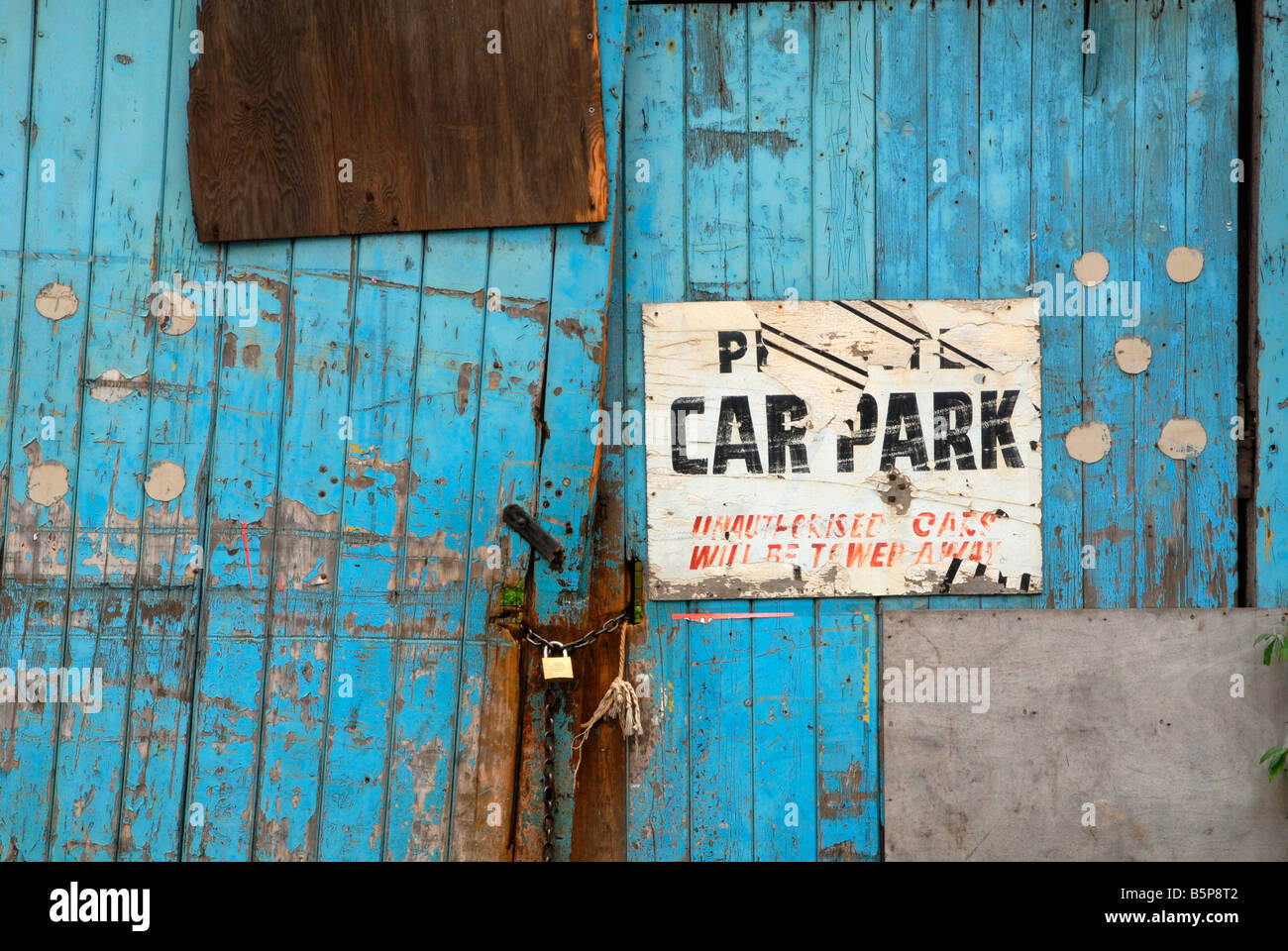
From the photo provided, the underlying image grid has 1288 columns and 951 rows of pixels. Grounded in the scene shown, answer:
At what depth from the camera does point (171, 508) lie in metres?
2.48

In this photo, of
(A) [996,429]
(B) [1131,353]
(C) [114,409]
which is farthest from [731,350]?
(C) [114,409]

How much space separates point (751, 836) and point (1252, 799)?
1412 millimetres

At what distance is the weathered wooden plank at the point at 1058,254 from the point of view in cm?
256

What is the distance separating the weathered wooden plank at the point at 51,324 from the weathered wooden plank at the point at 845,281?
6.67 ft

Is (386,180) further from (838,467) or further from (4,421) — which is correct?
(838,467)

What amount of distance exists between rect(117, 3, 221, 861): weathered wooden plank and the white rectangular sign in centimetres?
125

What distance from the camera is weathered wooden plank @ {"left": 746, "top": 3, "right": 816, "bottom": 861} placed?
8.34 feet

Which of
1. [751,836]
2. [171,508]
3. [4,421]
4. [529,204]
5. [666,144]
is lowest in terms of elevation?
[751,836]

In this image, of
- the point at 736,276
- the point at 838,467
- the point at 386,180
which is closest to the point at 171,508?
the point at 386,180

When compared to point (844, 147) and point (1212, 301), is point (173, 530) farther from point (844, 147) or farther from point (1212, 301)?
point (1212, 301)

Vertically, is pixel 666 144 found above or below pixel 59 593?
above

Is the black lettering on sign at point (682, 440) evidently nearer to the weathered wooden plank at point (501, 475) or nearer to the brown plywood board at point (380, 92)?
the weathered wooden plank at point (501, 475)

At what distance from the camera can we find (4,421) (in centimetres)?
247

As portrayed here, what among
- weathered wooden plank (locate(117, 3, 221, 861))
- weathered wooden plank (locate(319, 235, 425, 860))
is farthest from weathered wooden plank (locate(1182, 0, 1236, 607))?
weathered wooden plank (locate(117, 3, 221, 861))
